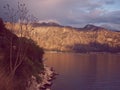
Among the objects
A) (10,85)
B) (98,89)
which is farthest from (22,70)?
(98,89)

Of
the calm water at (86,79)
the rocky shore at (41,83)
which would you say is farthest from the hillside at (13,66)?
Answer: the calm water at (86,79)

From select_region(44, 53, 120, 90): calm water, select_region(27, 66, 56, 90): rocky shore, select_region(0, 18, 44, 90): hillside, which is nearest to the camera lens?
select_region(0, 18, 44, 90): hillside

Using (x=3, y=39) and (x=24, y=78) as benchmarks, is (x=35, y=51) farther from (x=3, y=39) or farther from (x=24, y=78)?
(x=24, y=78)

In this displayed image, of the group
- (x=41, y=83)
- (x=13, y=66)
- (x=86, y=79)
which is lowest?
(x=86, y=79)

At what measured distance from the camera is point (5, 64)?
3431 cm

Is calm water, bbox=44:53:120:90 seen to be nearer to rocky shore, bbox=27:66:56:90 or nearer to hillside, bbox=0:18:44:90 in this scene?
rocky shore, bbox=27:66:56:90

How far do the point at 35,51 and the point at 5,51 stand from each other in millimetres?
28941

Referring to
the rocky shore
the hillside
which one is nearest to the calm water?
the rocky shore

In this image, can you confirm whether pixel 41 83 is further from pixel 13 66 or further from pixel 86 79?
pixel 86 79

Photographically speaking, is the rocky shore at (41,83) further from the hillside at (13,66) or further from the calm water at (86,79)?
the hillside at (13,66)

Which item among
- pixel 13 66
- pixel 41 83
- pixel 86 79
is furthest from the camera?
pixel 86 79

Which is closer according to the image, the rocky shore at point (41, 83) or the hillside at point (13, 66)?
the hillside at point (13, 66)

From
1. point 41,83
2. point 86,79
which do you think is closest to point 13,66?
point 41,83

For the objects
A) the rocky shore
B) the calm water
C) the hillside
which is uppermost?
the hillside
